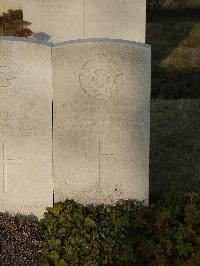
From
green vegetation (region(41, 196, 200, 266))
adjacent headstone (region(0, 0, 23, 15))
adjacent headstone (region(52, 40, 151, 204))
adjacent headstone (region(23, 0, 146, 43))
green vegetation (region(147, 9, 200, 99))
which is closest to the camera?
green vegetation (region(41, 196, 200, 266))

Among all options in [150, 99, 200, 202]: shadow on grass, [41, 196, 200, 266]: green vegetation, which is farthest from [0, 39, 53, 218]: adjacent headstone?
[150, 99, 200, 202]: shadow on grass

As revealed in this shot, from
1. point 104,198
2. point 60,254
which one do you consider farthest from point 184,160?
point 60,254

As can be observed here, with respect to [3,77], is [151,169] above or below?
below

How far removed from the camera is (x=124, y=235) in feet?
15.3

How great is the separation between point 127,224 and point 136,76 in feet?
4.15

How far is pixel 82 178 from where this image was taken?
522 cm

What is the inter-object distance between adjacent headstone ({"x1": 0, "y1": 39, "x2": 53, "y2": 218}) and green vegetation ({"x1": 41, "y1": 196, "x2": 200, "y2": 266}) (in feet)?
1.02

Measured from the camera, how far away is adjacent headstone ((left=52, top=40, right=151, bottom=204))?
16.1ft

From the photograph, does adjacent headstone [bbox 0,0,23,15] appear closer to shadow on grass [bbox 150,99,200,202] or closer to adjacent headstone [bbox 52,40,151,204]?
shadow on grass [bbox 150,99,200,202]

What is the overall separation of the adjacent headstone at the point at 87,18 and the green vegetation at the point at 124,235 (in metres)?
5.62

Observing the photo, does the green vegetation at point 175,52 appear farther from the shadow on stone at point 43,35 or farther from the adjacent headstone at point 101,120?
the adjacent headstone at point 101,120

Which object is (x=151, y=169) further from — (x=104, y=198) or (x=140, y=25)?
(x=140, y=25)

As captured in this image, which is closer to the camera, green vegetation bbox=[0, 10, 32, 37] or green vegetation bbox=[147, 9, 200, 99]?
green vegetation bbox=[147, 9, 200, 99]

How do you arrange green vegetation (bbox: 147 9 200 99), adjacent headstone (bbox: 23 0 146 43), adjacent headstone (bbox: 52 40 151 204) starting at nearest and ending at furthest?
adjacent headstone (bbox: 52 40 151 204)
adjacent headstone (bbox: 23 0 146 43)
green vegetation (bbox: 147 9 200 99)
